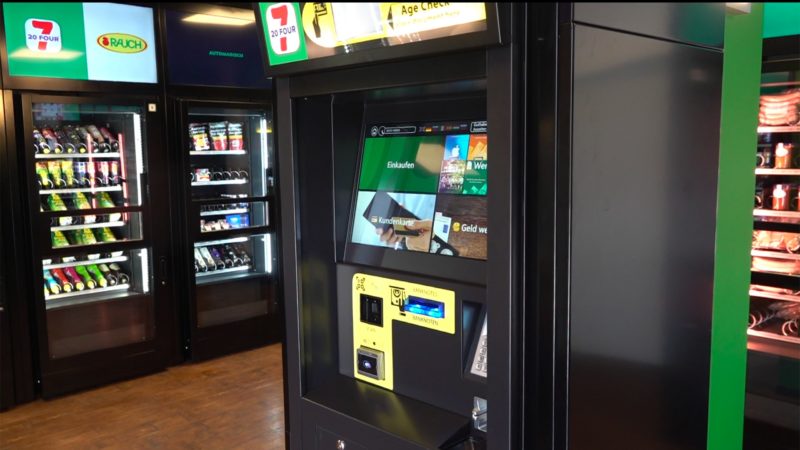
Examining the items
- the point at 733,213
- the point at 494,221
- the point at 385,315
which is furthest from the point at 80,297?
the point at 733,213

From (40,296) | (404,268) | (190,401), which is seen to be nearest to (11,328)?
(40,296)

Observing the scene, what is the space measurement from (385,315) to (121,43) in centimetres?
369

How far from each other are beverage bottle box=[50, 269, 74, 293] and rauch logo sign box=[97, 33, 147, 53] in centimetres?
164

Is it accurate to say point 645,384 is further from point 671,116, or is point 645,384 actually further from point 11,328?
point 11,328

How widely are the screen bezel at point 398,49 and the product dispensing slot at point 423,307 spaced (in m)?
0.67

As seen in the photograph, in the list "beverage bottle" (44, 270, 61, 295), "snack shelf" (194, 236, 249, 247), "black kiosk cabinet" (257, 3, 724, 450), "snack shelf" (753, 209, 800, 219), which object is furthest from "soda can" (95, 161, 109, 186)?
"snack shelf" (753, 209, 800, 219)

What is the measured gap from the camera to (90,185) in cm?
476

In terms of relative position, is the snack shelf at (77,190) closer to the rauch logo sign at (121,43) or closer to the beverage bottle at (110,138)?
the beverage bottle at (110,138)

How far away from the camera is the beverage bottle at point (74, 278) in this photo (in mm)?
4797

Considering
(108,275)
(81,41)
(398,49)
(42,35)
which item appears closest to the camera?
(398,49)

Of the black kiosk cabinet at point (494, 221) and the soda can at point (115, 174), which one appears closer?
the black kiosk cabinet at point (494, 221)

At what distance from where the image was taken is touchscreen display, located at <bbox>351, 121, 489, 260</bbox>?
69.1 inches

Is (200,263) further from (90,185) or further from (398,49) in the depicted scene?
(398,49)

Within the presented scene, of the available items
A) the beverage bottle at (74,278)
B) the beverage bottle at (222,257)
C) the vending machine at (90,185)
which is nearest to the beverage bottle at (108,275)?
the vending machine at (90,185)
